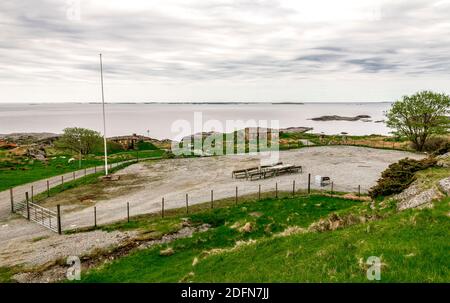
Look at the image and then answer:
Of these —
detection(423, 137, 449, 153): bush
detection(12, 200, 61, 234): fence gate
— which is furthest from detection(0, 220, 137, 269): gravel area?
detection(423, 137, 449, 153): bush

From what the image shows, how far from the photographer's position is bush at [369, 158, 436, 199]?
2286cm

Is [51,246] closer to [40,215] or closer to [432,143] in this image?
[40,215]

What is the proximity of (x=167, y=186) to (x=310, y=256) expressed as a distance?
24670 millimetres

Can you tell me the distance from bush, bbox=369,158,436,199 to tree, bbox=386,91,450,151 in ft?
101

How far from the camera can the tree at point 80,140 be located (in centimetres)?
5947

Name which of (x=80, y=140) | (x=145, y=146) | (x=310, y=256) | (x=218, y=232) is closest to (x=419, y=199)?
(x=310, y=256)

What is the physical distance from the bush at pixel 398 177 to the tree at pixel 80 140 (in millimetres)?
49868

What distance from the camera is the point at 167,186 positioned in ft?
113

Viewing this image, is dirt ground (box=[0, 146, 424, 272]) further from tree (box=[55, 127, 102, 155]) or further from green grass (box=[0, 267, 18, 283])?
tree (box=[55, 127, 102, 155])
